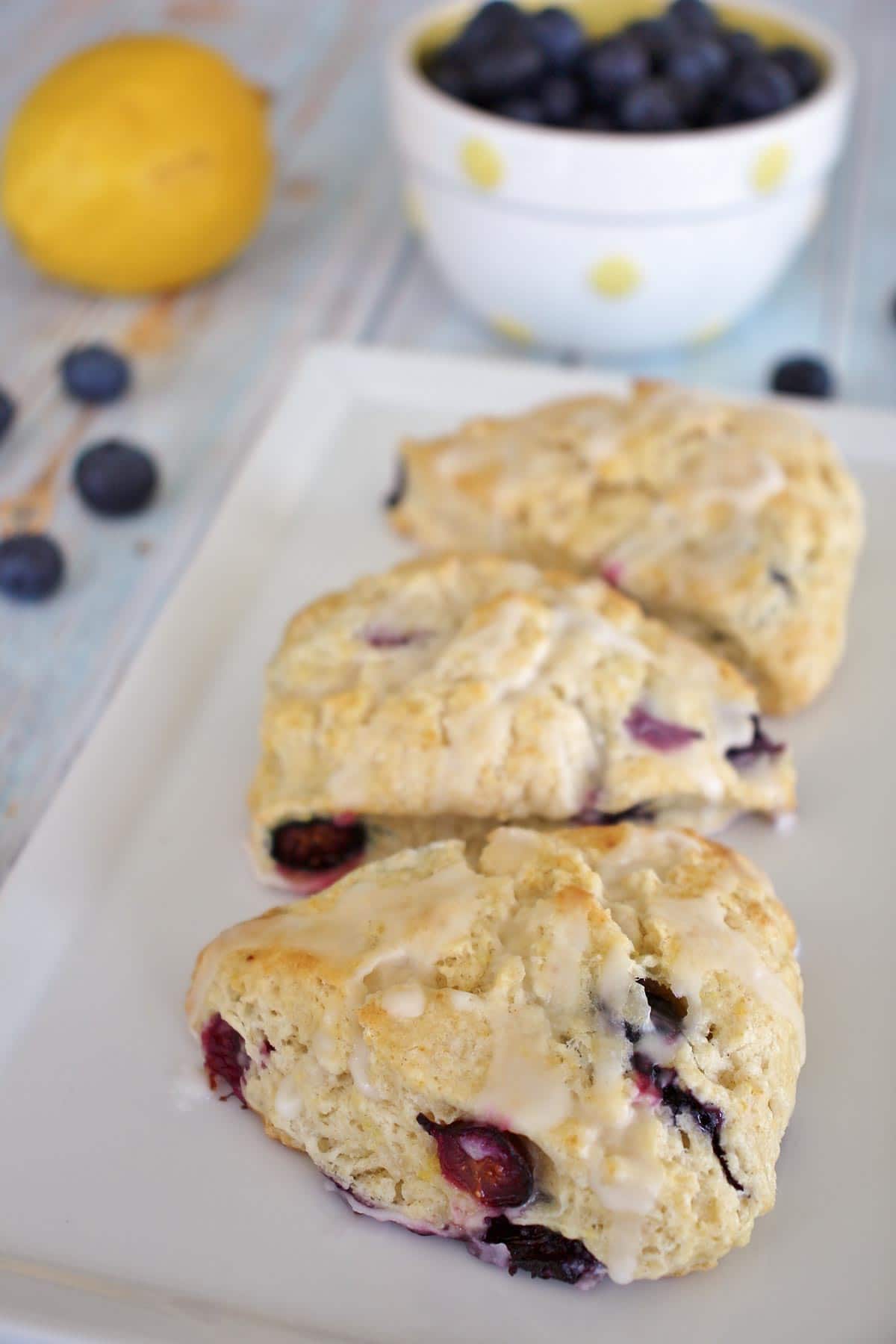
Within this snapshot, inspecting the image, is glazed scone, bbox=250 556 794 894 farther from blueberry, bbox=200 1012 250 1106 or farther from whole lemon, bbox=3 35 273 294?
whole lemon, bbox=3 35 273 294

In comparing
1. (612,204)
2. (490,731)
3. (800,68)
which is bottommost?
(490,731)

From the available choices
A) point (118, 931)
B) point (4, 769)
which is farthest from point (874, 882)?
point (4, 769)

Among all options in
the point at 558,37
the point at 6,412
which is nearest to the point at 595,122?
the point at 558,37

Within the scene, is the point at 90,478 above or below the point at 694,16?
below

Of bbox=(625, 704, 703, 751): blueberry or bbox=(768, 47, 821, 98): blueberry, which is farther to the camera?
bbox=(768, 47, 821, 98): blueberry

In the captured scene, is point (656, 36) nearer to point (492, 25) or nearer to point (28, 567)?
point (492, 25)

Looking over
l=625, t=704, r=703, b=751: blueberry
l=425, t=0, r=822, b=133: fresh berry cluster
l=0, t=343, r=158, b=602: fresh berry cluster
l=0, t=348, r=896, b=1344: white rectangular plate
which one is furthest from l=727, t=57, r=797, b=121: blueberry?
l=625, t=704, r=703, b=751: blueberry

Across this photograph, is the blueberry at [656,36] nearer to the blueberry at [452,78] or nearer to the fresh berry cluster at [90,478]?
the blueberry at [452,78]

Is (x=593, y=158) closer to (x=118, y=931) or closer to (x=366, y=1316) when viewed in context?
(x=118, y=931)
